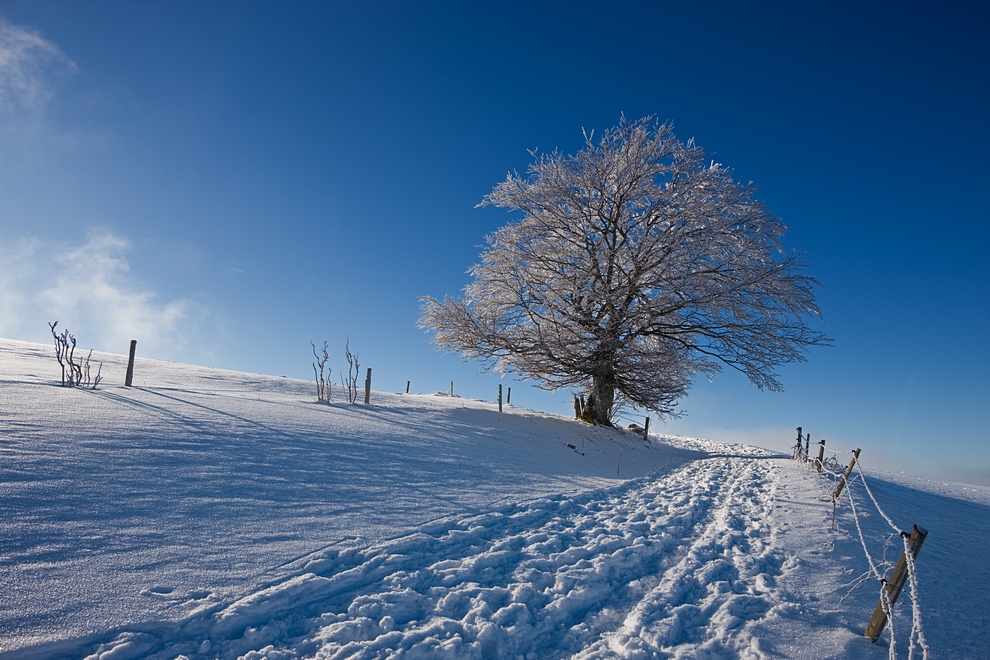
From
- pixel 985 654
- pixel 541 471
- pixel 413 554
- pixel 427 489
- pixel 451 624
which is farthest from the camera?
pixel 541 471

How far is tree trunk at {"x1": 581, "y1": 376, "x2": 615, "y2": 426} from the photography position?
16.6 m

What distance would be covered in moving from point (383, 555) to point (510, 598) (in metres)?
1.24

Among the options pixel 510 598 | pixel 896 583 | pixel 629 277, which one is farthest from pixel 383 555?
pixel 629 277

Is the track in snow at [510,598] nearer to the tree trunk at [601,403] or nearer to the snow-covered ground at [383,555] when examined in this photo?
the snow-covered ground at [383,555]

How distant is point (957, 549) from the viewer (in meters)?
6.58

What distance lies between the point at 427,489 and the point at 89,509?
11.8 ft

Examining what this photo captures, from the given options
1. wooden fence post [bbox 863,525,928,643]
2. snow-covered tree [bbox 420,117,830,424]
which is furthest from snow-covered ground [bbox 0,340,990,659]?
snow-covered tree [bbox 420,117,830,424]

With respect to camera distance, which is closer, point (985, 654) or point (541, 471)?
point (985, 654)

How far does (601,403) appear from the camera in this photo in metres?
16.8

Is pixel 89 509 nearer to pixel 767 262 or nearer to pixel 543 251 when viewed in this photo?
pixel 543 251

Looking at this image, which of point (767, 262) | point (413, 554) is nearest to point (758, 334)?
point (767, 262)

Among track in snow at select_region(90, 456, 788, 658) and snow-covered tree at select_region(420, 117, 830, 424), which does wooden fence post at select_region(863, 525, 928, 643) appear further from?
snow-covered tree at select_region(420, 117, 830, 424)

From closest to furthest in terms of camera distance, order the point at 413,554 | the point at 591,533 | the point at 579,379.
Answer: the point at 413,554 < the point at 591,533 < the point at 579,379

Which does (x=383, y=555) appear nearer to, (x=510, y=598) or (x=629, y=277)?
(x=510, y=598)
